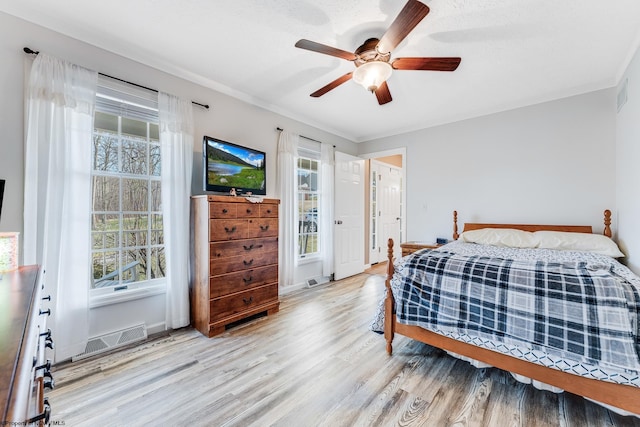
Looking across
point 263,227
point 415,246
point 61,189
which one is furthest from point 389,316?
point 61,189

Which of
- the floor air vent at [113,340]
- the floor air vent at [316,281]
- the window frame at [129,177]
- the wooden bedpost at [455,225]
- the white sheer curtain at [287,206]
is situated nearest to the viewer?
the floor air vent at [113,340]

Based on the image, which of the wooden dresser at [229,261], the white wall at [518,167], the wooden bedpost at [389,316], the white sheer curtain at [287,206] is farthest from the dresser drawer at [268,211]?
the white wall at [518,167]

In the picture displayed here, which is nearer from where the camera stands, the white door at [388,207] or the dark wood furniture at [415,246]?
the dark wood furniture at [415,246]

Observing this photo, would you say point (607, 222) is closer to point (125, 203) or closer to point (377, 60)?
point (377, 60)

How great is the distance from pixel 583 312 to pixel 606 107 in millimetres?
2868

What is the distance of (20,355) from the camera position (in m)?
0.56

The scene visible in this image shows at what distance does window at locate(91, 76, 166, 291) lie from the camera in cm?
230

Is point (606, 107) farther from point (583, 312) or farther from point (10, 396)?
point (10, 396)

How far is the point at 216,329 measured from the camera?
8.16 ft

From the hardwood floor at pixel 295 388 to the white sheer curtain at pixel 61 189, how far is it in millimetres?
451

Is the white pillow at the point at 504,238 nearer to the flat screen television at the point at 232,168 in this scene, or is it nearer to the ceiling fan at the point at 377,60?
the ceiling fan at the point at 377,60

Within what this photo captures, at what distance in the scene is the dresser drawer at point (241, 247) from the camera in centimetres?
250

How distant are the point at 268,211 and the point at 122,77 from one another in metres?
1.76

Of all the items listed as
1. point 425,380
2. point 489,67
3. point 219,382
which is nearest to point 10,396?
point 219,382
